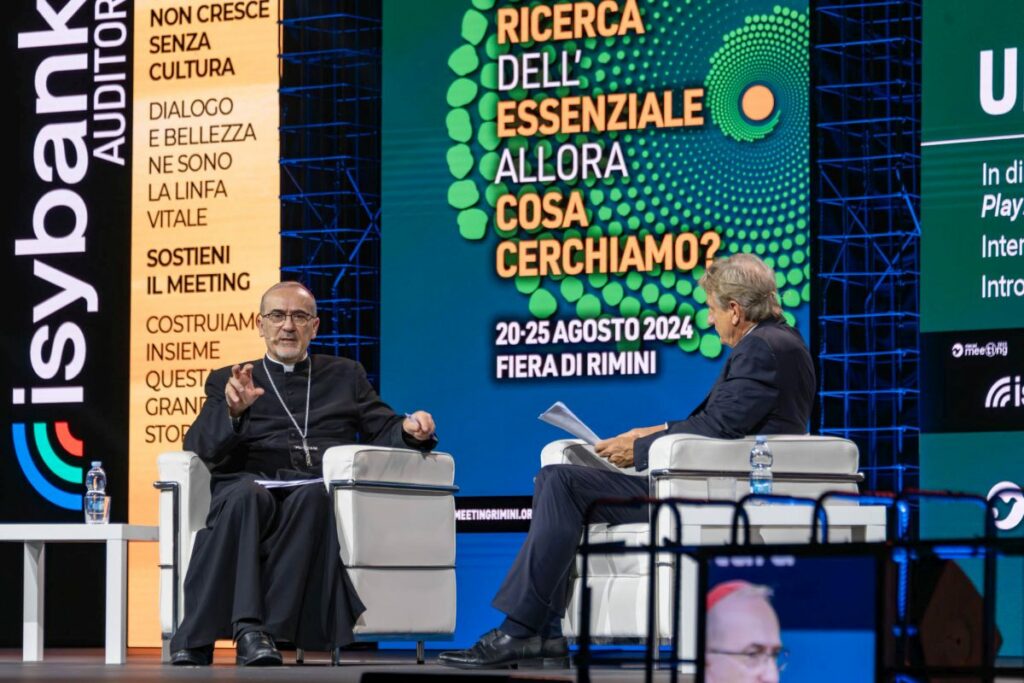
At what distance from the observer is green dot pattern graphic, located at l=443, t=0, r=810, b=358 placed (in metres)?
6.65

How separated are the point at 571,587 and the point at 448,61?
2903 millimetres

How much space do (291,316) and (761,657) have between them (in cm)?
426

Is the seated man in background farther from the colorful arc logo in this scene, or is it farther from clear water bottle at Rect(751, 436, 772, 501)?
the colorful arc logo

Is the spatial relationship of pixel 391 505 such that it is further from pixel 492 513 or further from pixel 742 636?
pixel 742 636

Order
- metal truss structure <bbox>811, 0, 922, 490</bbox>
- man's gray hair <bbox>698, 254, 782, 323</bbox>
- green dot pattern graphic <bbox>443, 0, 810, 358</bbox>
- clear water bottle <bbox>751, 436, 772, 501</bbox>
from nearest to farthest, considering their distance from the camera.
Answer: clear water bottle <bbox>751, 436, 772, 501</bbox> → man's gray hair <bbox>698, 254, 782, 323</bbox> → metal truss structure <bbox>811, 0, 922, 490</bbox> → green dot pattern graphic <bbox>443, 0, 810, 358</bbox>

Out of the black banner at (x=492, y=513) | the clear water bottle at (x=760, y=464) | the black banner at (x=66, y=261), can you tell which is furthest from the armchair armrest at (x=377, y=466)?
the black banner at (x=66, y=261)

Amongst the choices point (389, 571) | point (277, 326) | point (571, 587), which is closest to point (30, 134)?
point (277, 326)

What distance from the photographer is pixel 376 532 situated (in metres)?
5.60

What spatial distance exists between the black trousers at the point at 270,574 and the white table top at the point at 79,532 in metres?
0.46

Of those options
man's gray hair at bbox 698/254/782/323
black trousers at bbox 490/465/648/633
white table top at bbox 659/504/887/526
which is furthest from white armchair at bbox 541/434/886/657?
Answer: man's gray hair at bbox 698/254/782/323

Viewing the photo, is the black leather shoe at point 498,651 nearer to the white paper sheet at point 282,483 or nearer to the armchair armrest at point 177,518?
the white paper sheet at point 282,483

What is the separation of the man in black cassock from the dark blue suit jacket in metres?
1.05

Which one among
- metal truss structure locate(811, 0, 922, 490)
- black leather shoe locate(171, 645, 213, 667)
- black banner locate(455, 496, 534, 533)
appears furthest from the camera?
black banner locate(455, 496, 534, 533)

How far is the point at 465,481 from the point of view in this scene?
7.09 m
